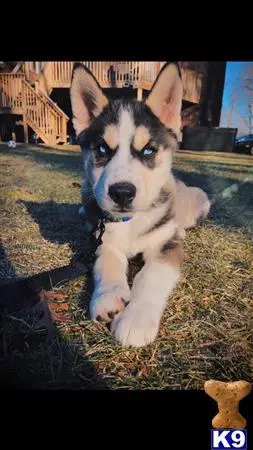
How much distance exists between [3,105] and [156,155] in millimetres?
700

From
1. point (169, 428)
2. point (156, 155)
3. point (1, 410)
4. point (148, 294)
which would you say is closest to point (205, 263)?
point (148, 294)

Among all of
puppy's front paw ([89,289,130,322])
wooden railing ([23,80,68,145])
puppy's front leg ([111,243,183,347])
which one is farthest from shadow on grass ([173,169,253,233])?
puppy's front paw ([89,289,130,322])

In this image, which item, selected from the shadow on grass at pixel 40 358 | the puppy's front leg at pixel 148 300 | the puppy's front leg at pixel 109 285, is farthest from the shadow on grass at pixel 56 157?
the shadow on grass at pixel 40 358

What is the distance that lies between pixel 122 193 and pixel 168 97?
463 mm

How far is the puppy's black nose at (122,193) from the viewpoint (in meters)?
1.35

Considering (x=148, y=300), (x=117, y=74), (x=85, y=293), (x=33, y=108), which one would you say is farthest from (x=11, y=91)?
(x=148, y=300)

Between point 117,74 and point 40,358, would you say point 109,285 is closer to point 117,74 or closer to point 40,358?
point 40,358

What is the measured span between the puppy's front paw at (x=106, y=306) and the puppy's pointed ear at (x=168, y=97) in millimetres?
774

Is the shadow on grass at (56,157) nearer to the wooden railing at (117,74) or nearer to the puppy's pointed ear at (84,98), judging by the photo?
the puppy's pointed ear at (84,98)

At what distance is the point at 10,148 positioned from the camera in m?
1.70

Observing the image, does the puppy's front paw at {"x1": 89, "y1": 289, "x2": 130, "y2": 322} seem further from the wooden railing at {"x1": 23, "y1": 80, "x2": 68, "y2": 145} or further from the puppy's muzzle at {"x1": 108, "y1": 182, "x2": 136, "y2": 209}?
the wooden railing at {"x1": 23, "y1": 80, "x2": 68, "y2": 145}

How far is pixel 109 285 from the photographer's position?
4.52ft
